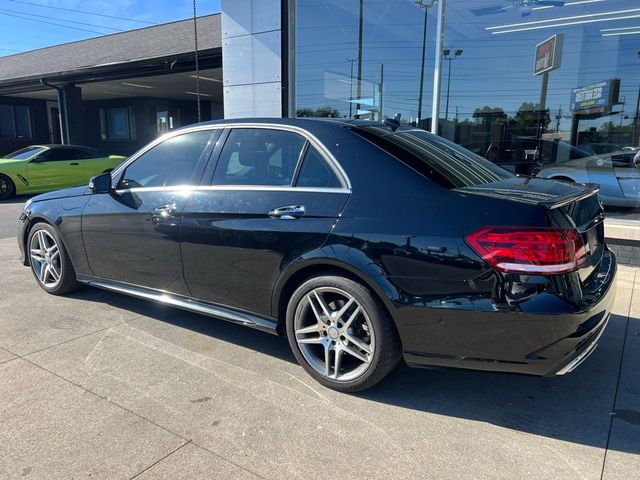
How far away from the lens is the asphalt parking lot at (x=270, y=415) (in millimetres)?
2320

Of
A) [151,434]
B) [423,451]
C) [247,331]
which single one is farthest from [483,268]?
[247,331]

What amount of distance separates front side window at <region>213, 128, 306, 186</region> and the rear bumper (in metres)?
1.26

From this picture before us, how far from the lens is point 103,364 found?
3.36 meters

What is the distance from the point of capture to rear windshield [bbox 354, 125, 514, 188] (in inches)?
111

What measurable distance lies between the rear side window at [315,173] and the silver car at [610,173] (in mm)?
4651

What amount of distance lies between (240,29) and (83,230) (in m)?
5.54

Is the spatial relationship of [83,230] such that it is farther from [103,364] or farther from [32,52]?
[32,52]

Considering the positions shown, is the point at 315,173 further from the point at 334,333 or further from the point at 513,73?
the point at 513,73

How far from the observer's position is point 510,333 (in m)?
2.43

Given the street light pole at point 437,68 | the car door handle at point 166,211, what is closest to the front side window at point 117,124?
the street light pole at point 437,68

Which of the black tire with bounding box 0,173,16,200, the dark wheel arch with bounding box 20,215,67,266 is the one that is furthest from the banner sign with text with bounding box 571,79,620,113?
the black tire with bounding box 0,173,16,200

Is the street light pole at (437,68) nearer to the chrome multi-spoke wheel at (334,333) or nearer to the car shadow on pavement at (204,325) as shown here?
the car shadow on pavement at (204,325)

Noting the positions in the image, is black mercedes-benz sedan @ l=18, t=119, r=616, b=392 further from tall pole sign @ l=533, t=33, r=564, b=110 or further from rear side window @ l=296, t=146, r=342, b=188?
tall pole sign @ l=533, t=33, r=564, b=110

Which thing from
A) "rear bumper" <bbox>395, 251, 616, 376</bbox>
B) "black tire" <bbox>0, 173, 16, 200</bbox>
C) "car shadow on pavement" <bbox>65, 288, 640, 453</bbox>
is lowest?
"car shadow on pavement" <bbox>65, 288, 640, 453</bbox>
